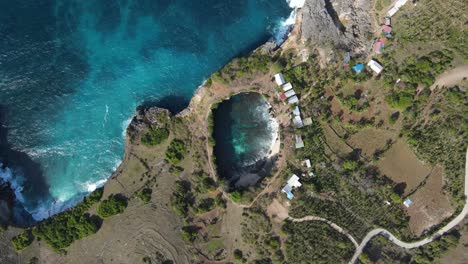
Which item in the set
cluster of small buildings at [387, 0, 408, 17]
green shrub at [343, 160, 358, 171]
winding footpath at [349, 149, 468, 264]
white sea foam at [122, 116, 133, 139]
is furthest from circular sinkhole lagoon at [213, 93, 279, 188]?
cluster of small buildings at [387, 0, 408, 17]

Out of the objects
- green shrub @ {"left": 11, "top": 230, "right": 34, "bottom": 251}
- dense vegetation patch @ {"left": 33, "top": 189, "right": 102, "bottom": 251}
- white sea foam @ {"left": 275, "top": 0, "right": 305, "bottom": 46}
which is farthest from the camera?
white sea foam @ {"left": 275, "top": 0, "right": 305, "bottom": 46}

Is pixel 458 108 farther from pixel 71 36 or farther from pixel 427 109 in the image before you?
pixel 71 36

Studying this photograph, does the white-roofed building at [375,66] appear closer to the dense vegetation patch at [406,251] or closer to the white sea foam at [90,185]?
the dense vegetation patch at [406,251]

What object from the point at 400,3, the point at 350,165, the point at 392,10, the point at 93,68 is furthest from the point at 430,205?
the point at 93,68

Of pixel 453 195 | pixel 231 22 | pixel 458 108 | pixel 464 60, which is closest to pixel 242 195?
pixel 231 22

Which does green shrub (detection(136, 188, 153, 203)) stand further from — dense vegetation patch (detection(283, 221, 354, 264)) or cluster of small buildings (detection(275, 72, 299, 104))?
cluster of small buildings (detection(275, 72, 299, 104))
